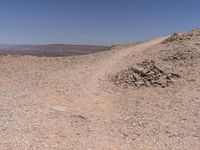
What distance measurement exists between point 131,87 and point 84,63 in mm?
5225

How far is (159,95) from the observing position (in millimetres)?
12625

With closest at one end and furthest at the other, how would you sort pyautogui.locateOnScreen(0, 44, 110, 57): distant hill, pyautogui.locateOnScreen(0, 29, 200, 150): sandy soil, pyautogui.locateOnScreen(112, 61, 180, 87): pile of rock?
1. pyautogui.locateOnScreen(0, 29, 200, 150): sandy soil
2. pyautogui.locateOnScreen(112, 61, 180, 87): pile of rock
3. pyautogui.locateOnScreen(0, 44, 110, 57): distant hill

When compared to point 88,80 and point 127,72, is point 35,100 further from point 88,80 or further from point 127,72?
point 127,72

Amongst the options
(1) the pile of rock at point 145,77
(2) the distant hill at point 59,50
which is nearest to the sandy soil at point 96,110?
(1) the pile of rock at point 145,77

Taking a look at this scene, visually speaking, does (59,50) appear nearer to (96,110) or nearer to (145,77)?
(145,77)

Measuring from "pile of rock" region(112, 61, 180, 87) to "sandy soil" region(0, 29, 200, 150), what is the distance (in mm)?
323

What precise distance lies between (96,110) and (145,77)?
357 centimetres

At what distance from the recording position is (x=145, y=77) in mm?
13992

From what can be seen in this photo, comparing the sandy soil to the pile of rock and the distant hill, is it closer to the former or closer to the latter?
the pile of rock

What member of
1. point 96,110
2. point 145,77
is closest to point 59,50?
point 145,77

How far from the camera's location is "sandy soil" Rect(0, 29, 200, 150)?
8.98 meters

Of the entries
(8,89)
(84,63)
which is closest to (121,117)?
(8,89)

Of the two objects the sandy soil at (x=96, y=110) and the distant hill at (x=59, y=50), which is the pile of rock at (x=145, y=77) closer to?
the sandy soil at (x=96, y=110)

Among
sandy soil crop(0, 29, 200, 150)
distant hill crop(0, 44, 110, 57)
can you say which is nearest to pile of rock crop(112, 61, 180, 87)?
sandy soil crop(0, 29, 200, 150)
